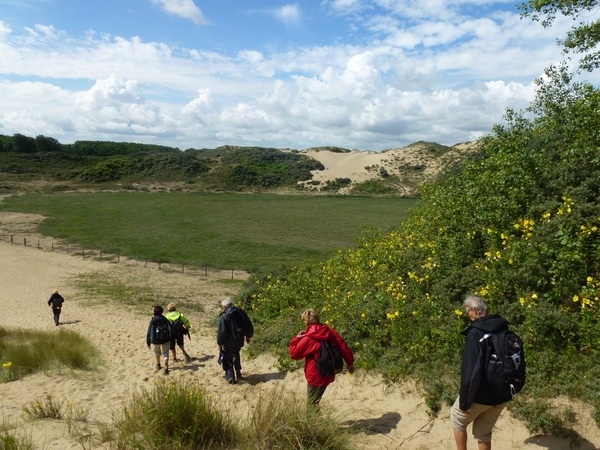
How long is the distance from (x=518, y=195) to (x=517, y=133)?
2.99 meters

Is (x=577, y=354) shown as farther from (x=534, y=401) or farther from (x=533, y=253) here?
(x=533, y=253)

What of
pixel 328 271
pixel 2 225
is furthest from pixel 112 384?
pixel 2 225

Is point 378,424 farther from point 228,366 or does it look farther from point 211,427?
point 228,366

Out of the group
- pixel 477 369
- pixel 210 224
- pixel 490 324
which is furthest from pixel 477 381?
pixel 210 224

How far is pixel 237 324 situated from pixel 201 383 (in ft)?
3.68

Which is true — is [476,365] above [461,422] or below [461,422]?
above

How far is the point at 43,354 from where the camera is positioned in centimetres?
845

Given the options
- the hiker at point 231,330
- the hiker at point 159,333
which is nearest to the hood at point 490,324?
the hiker at point 231,330

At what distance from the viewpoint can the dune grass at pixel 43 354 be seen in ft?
25.9

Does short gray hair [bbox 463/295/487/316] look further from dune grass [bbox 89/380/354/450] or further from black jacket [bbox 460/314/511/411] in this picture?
dune grass [bbox 89/380/354/450]

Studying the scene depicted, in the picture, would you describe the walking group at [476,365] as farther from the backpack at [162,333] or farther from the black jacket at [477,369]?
the backpack at [162,333]

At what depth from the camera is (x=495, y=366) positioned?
135 inches

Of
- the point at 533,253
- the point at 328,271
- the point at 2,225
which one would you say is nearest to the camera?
the point at 533,253

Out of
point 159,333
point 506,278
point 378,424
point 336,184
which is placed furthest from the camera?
point 336,184
